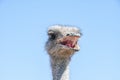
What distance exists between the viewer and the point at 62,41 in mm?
12914

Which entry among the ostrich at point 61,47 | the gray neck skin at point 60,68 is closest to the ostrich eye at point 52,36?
the ostrich at point 61,47

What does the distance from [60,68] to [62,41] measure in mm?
606

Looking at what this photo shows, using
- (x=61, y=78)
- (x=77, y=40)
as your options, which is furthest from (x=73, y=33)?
(x=61, y=78)

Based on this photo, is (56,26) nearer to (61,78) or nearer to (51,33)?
(51,33)

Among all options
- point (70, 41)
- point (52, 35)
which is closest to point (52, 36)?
point (52, 35)

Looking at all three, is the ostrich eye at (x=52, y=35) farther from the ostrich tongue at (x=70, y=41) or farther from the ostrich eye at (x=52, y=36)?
the ostrich tongue at (x=70, y=41)

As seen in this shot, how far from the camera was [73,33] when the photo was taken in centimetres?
1270

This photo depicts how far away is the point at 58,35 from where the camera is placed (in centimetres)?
1321

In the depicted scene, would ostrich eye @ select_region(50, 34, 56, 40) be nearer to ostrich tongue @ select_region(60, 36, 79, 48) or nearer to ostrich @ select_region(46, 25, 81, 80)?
ostrich @ select_region(46, 25, 81, 80)

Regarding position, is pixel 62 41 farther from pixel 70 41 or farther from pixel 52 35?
pixel 52 35

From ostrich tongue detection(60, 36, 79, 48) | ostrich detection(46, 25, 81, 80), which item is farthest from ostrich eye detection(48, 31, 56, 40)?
ostrich tongue detection(60, 36, 79, 48)

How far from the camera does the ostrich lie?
12.8 metres

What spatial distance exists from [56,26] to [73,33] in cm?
78

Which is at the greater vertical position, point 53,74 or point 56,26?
point 56,26
